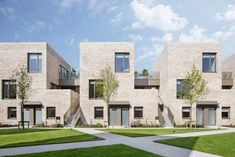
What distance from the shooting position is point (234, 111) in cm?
3241

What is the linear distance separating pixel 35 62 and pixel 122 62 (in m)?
11.2

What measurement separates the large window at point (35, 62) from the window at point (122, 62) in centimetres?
987

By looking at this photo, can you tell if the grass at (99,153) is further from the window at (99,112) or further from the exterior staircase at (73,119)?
the window at (99,112)

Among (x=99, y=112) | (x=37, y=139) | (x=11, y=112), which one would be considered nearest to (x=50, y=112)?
(x=11, y=112)

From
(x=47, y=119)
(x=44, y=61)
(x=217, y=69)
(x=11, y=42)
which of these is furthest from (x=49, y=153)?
(x=217, y=69)

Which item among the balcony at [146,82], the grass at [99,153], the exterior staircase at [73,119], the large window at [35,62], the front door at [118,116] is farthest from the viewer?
the balcony at [146,82]

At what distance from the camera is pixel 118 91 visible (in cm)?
3250

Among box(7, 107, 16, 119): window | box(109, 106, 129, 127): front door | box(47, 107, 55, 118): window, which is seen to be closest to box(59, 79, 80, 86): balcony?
box(47, 107, 55, 118): window

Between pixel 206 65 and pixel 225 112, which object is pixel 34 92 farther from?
pixel 225 112

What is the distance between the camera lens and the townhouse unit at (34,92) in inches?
1249

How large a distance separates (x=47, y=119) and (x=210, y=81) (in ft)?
69.4

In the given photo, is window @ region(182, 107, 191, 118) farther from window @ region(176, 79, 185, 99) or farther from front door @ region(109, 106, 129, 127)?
front door @ region(109, 106, 129, 127)

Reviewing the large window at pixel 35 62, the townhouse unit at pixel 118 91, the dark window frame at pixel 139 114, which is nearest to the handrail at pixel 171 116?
the townhouse unit at pixel 118 91

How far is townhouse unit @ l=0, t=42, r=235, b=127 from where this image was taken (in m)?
31.9
